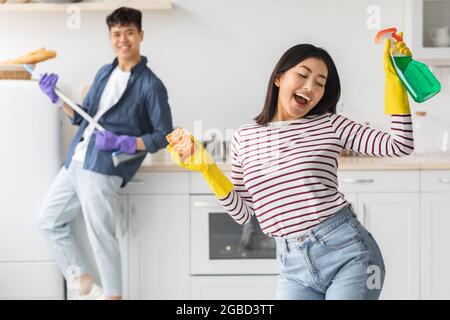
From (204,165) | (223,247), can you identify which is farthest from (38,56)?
(204,165)

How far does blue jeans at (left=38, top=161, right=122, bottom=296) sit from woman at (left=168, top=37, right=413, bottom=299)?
945mm

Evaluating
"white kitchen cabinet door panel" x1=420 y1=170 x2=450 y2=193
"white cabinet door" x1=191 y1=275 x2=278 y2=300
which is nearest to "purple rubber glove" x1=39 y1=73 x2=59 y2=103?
"white cabinet door" x1=191 y1=275 x2=278 y2=300

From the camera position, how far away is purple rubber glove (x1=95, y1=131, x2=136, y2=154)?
Result: 1.73 metres

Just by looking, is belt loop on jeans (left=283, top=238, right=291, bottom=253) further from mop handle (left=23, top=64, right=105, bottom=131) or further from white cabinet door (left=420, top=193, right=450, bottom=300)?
white cabinet door (left=420, top=193, right=450, bottom=300)

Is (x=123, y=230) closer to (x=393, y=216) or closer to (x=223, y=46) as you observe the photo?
(x=223, y=46)

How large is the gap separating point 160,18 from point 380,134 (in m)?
1.32

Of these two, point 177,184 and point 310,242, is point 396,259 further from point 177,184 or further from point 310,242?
point 310,242

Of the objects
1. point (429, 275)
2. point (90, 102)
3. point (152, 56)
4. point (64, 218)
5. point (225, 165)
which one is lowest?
point (429, 275)

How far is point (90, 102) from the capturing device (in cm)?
179

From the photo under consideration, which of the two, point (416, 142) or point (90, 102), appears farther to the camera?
point (416, 142)

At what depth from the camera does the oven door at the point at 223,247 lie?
76.4 inches

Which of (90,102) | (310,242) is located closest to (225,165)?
(90,102)
